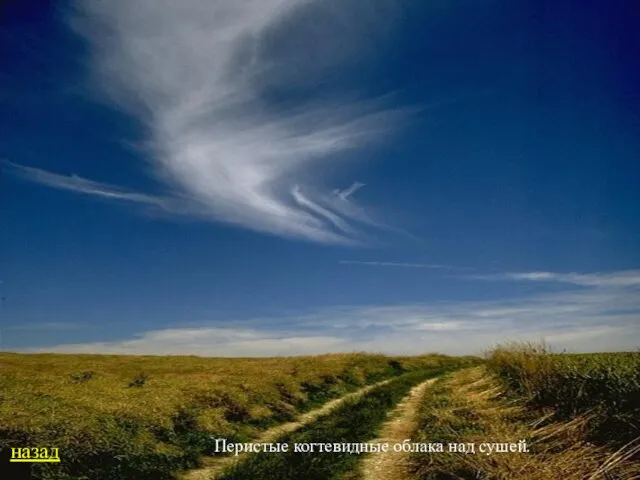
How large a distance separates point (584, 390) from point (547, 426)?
1.93m

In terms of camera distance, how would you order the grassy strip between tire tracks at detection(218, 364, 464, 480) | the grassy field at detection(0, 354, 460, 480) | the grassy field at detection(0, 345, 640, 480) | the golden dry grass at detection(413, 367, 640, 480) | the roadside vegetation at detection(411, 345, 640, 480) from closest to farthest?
the golden dry grass at detection(413, 367, 640, 480) → the roadside vegetation at detection(411, 345, 640, 480) → the grassy field at detection(0, 345, 640, 480) → the grassy strip between tire tracks at detection(218, 364, 464, 480) → the grassy field at detection(0, 354, 460, 480)

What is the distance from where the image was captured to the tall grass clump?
10422 millimetres

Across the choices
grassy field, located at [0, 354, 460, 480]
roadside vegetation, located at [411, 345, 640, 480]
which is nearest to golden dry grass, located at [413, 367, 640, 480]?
roadside vegetation, located at [411, 345, 640, 480]

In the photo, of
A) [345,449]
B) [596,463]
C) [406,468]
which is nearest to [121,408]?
[345,449]

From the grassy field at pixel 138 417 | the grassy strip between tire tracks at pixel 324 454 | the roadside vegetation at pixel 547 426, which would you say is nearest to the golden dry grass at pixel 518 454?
the roadside vegetation at pixel 547 426

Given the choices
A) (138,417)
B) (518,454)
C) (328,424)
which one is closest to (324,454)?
(518,454)

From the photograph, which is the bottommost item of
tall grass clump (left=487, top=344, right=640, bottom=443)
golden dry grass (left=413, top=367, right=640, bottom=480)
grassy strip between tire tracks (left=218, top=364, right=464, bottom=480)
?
grassy strip between tire tracks (left=218, top=364, right=464, bottom=480)

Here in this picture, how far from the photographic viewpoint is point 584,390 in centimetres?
1332

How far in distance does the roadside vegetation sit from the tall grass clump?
22 mm

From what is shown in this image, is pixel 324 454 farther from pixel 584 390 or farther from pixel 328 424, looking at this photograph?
pixel 584 390

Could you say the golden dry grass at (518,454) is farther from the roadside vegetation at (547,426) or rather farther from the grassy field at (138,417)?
the grassy field at (138,417)

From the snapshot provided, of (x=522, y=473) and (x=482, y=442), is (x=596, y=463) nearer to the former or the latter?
(x=522, y=473)

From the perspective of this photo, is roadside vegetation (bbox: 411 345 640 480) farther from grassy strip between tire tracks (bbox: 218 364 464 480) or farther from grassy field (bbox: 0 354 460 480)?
grassy field (bbox: 0 354 460 480)

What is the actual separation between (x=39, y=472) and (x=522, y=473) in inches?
368
